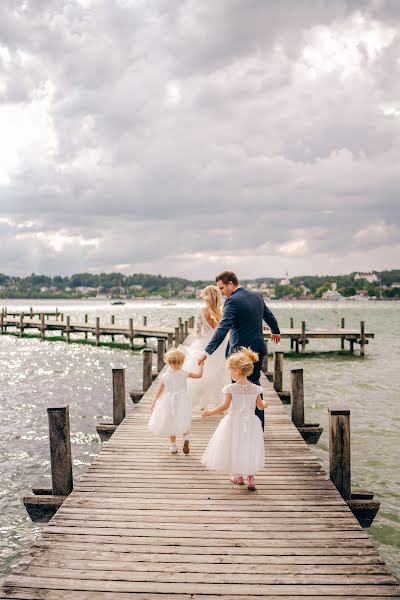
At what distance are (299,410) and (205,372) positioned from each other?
189 cm

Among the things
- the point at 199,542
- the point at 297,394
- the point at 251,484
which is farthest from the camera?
the point at 297,394

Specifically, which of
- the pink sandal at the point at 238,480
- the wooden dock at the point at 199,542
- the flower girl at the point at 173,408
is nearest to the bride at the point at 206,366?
the flower girl at the point at 173,408

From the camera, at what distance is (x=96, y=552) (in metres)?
3.75

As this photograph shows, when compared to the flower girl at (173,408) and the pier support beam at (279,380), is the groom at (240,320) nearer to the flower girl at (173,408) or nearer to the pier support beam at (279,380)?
the flower girl at (173,408)

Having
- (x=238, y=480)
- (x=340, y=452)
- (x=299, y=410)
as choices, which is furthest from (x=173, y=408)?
(x=299, y=410)

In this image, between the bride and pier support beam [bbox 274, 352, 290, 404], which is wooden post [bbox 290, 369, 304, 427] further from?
pier support beam [bbox 274, 352, 290, 404]

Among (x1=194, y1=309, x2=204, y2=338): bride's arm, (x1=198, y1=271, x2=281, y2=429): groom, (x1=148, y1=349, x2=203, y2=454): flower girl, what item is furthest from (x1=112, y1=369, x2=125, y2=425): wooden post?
(x1=198, y1=271, x2=281, y2=429): groom

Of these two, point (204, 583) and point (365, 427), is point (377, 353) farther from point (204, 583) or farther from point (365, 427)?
point (204, 583)

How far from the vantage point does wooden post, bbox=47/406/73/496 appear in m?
5.41

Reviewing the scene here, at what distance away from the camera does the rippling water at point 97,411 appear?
773 centimetres

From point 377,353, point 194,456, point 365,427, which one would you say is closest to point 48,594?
point 194,456

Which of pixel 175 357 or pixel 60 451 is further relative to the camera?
pixel 175 357

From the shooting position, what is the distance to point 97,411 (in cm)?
1547

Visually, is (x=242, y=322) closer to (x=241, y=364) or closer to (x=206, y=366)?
(x=241, y=364)
